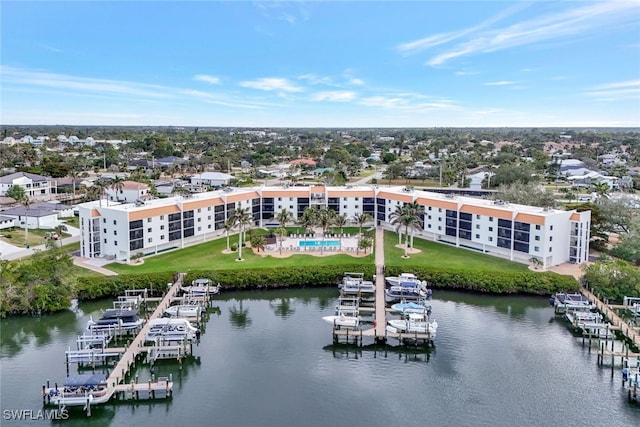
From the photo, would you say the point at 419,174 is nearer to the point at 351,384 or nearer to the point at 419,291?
the point at 419,291

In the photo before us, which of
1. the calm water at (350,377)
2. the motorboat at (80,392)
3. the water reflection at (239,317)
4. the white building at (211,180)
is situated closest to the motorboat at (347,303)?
the calm water at (350,377)

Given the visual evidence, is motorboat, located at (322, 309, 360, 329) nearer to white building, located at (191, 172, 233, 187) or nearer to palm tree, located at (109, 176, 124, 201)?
palm tree, located at (109, 176, 124, 201)

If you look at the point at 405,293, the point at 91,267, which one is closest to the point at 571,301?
the point at 405,293

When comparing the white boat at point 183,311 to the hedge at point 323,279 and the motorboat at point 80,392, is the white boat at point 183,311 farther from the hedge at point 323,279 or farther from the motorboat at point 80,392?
the motorboat at point 80,392

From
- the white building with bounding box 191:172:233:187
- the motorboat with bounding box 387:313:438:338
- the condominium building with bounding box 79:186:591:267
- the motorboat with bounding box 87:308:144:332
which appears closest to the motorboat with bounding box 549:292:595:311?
the condominium building with bounding box 79:186:591:267

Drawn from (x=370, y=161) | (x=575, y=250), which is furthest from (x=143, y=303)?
(x=370, y=161)
